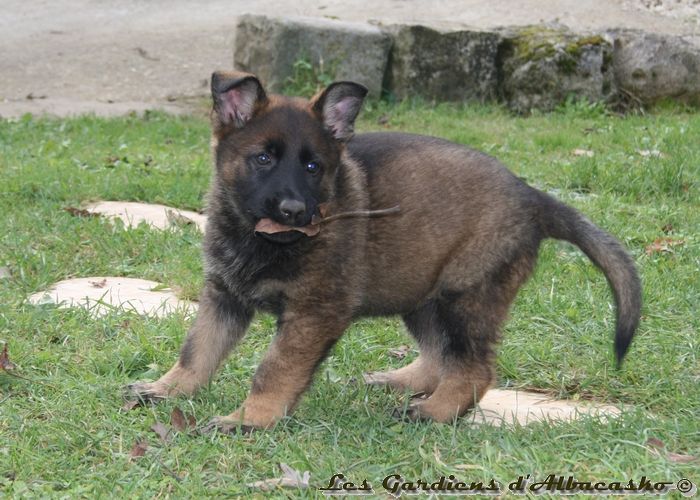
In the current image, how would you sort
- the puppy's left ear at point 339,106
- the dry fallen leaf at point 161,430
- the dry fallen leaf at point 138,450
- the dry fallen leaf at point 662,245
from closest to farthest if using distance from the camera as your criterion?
1. the dry fallen leaf at point 138,450
2. the dry fallen leaf at point 161,430
3. the puppy's left ear at point 339,106
4. the dry fallen leaf at point 662,245

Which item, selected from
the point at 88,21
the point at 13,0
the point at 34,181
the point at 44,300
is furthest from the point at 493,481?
the point at 13,0

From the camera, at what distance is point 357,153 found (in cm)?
440

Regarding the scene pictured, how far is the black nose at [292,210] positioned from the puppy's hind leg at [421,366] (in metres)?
0.83

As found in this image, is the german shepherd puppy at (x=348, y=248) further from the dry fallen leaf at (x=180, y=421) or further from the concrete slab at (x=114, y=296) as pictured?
the concrete slab at (x=114, y=296)

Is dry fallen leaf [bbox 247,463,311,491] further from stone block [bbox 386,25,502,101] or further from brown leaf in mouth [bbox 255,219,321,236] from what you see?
stone block [bbox 386,25,502,101]

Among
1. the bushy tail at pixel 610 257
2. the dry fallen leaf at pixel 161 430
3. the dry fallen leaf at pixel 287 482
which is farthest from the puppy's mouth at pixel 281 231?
the bushy tail at pixel 610 257

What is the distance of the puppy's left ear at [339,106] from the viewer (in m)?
4.11

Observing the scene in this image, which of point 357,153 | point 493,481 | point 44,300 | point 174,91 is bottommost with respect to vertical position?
point 174,91

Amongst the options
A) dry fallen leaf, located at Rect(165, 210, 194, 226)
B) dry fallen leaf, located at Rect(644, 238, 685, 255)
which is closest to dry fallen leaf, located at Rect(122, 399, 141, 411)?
dry fallen leaf, located at Rect(165, 210, 194, 226)

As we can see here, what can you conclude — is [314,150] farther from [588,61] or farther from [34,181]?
[588,61]

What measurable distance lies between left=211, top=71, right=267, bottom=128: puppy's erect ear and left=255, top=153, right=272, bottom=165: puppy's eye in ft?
0.62

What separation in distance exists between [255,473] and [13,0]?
13.5 meters

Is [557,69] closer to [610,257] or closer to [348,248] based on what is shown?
[610,257]

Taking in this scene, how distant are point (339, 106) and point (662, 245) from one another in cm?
273
